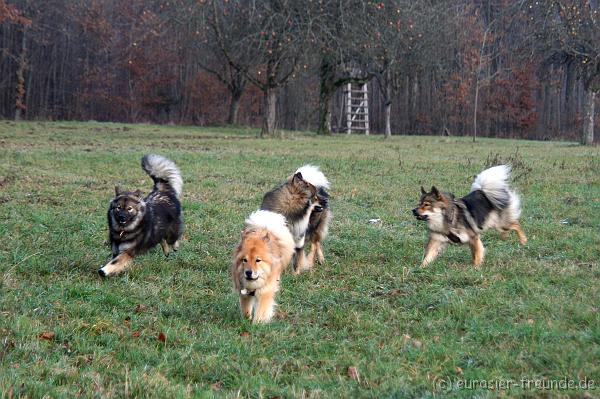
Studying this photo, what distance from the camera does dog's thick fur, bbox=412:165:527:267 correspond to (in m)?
7.56

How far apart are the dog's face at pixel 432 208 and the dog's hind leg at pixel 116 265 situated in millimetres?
3185

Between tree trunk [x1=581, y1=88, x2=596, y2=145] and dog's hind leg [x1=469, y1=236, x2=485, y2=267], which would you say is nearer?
dog's hind leg [x1=469, y1=236, x2=485, y2=267]

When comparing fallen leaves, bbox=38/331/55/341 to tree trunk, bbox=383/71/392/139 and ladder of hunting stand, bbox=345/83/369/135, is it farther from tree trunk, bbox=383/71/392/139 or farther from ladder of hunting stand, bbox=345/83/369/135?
ladder of hunting stand, bbox=345/83/369/135

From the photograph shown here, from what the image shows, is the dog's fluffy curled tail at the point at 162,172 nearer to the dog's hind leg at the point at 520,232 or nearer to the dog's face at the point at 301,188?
the dog's face at the point at 301,188

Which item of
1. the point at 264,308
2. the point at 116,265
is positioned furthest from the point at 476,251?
the point at 116,265

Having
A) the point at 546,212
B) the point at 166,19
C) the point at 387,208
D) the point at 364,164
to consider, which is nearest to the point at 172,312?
the point at 387,208

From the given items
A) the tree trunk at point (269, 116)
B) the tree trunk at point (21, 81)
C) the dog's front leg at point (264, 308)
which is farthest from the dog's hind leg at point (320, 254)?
the tree trunk at point (21, 81)

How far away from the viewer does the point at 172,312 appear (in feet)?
18.2

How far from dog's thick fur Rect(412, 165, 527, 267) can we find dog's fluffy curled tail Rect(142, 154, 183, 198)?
9.37ft

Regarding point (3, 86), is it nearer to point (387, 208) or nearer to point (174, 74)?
point (174, 74)

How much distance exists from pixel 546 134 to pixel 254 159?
23626 mm

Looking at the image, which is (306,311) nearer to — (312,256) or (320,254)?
(312,256)

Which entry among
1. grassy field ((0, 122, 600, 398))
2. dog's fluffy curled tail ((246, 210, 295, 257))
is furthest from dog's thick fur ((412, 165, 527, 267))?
dog's fluffy curled tail ((246, 210, 295, 257))

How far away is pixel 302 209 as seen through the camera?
753 centimetres
